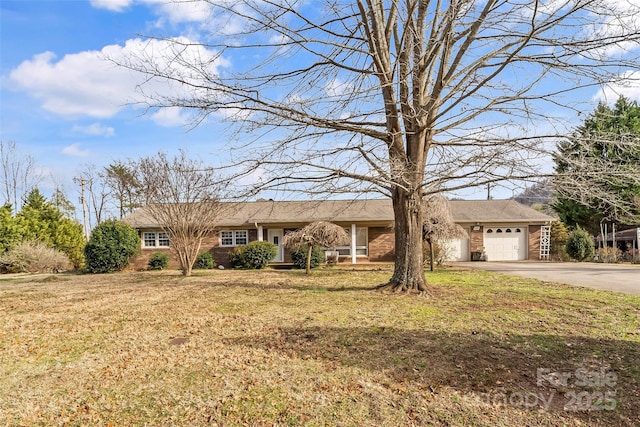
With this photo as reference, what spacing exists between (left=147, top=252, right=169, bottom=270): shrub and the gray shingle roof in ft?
5.84

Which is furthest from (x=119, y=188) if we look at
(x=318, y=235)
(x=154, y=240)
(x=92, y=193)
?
(x=318, y=235)

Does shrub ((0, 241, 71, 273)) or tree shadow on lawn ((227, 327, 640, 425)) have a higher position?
shrub ((0, 241, 71, 273))

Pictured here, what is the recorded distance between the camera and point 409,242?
9.20m

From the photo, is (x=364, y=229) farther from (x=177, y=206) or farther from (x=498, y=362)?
(x=498, y=362)

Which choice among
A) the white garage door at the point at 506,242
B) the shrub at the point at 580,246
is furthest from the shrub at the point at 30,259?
the shrub at the point at 580,246

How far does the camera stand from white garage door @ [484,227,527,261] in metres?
22.6

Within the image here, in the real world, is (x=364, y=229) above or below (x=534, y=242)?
above

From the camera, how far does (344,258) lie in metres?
20.9

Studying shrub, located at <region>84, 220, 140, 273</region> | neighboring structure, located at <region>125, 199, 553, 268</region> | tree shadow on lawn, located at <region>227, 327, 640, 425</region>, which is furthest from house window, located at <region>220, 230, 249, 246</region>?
tree shadow on lawn, located at <region>227, 327, 640, 425</region>

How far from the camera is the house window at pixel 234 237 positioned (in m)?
20.8

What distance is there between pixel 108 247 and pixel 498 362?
18.3 metres

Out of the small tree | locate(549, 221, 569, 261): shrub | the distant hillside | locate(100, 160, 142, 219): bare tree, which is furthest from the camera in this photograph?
locate(100, 160, 142, 219): bare tree

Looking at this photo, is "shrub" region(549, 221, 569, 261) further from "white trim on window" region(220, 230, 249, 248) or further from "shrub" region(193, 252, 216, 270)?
"shrub" region(193, 252, 216, 270)

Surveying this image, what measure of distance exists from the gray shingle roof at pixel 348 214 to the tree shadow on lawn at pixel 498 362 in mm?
13802
